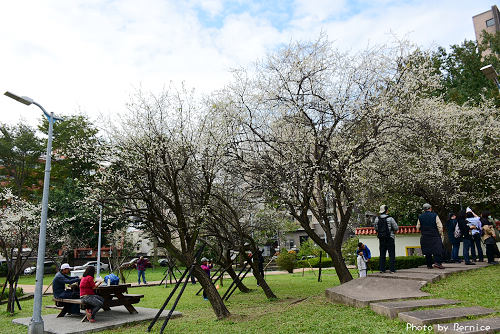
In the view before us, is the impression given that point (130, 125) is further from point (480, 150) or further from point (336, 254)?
point (480, 150)

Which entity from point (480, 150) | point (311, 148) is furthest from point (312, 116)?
point (480, 150)

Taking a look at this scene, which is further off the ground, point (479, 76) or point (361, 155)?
point (479, 76)

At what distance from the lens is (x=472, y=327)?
512 cm

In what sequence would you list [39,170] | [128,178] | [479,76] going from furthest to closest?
1. [39,170]
2. [479,76]
3. [128,178]

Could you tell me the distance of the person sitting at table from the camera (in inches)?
384

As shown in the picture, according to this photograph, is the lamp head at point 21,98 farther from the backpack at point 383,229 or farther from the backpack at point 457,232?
the backpack at point 457,232

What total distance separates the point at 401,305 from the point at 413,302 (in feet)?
1.30

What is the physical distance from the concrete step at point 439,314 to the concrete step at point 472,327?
25cm

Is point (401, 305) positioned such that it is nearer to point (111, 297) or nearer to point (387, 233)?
point (387, 233)

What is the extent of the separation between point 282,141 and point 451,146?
8.97 m

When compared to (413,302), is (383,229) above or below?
above

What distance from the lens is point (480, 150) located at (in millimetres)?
17359

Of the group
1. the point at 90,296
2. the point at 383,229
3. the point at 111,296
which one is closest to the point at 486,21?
the point at 383,229

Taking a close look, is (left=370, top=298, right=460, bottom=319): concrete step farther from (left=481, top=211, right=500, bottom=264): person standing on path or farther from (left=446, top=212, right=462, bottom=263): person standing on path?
→ (left=481, top=211, right=500, bottom=264): person standing on path
